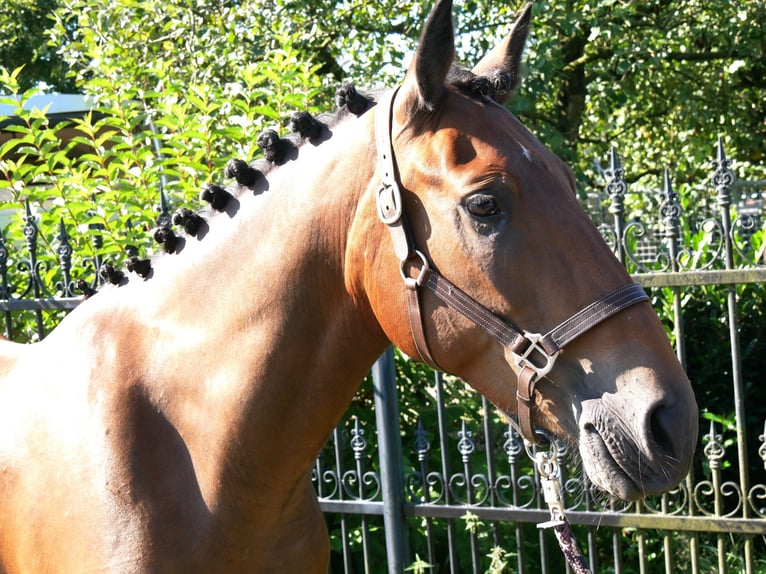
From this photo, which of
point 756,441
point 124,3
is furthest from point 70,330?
point 124,3

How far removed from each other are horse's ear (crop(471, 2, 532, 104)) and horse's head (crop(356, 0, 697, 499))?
79 millimetres

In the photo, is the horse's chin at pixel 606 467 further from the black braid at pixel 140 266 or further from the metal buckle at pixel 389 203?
the black braid at pixel 140 266

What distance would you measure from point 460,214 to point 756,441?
11.6 ft

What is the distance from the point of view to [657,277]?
3.56 meters

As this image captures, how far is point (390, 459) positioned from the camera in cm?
392

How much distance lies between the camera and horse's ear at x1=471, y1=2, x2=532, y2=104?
1.98m

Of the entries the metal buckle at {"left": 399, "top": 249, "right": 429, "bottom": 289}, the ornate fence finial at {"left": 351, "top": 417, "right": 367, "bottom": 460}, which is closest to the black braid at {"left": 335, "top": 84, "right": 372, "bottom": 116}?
the metal buckle at {"left": 399, "top": 249, "right": 429, "bottom": 289}

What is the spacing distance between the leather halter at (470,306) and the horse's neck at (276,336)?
0.08m

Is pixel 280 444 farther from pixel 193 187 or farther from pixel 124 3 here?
pixel 124 3

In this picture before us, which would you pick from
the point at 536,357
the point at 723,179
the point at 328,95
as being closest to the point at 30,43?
the point at 328,95

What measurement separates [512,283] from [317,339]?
1.67ft

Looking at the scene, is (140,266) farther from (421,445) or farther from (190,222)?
(421,445)

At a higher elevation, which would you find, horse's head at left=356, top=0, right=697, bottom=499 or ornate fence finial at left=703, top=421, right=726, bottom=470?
horse's head at left=356, top=0, right=697, bottom=499

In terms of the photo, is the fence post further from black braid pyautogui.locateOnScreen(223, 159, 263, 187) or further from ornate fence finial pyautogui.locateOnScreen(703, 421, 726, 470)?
black braid pyautogui.locateOnScreen(223, 159, 263, 187)
